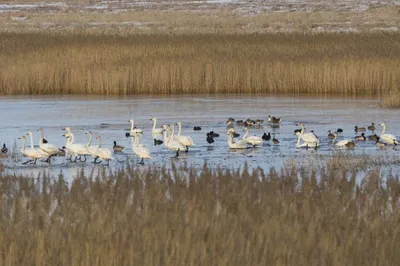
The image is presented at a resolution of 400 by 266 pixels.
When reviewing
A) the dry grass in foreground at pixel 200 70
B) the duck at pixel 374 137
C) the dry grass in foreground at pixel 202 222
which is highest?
the dry grass in foreground at pixel 200 70

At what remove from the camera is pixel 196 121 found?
52.5 feet

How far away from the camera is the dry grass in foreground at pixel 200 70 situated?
1988 centimetres

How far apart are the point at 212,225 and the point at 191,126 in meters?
9.16

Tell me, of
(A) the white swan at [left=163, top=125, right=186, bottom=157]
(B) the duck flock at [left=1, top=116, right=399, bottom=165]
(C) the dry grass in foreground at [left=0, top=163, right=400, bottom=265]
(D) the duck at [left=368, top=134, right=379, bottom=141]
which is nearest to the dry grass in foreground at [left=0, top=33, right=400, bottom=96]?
(B) the duck flock at [left=1, top=116, right=399, bottom=165]

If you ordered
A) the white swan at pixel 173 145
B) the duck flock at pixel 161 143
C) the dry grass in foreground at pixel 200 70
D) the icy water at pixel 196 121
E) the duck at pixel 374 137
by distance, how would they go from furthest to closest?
1. the dry grass in foreground at pixel 200 70
2. the duck at pixel 374 137
3. the white swan at pixel 173 145
4. the icy water at pixel 196 121
5. the duck flock at pixel 161 143

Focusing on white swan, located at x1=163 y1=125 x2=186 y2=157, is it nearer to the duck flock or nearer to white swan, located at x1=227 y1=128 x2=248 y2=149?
the duck flock

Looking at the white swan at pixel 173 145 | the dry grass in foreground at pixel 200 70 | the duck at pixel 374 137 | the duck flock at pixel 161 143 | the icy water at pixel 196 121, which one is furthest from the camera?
the dry grass in foreground at pixel 200 70

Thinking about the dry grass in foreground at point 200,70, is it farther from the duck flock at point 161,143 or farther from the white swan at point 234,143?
the white swan at point 234,143

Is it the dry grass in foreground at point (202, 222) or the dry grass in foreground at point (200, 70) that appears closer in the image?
the dry grass in foreground at point (202, 222)

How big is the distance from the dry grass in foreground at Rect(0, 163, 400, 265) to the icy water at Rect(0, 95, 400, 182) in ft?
11.5

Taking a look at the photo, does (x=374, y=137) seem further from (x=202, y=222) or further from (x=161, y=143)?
(x=202, y=222)

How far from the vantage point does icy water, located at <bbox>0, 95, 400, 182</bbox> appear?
38.4ft

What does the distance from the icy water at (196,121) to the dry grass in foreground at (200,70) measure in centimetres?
67

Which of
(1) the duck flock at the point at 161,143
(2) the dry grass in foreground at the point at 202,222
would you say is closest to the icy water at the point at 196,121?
(1) the duck flock at the point at 161,143
